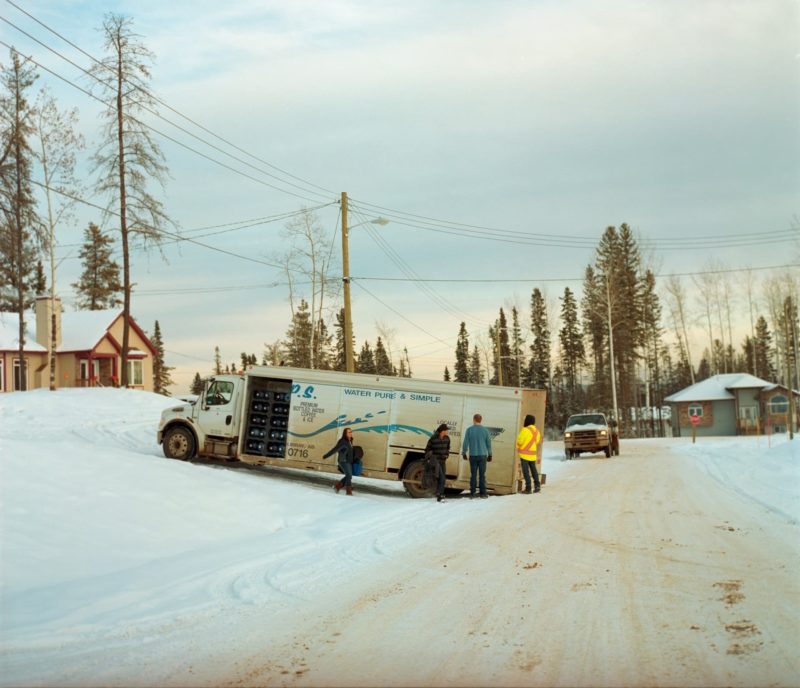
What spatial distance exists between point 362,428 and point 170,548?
915 centimetres

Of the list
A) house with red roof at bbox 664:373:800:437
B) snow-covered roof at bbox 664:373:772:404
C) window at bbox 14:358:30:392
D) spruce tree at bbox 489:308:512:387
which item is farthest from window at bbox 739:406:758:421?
window at bbox 14:358:30:392

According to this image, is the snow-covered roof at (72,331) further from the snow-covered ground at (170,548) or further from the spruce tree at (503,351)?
the spruce tree at (503,351)

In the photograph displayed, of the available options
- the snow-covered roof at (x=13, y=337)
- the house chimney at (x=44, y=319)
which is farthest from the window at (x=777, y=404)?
the snow-covered roof at (x=13, y=337)

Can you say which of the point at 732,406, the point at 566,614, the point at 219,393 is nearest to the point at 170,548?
the point at 566,614

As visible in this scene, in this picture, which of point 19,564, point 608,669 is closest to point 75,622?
point 19,564

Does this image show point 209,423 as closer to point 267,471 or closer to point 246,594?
point 267,471

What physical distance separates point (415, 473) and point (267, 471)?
5500mm

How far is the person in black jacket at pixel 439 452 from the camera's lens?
1941 cm

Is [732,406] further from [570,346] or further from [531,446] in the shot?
[531,446]

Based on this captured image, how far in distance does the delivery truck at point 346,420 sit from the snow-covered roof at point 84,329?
31.3 metres

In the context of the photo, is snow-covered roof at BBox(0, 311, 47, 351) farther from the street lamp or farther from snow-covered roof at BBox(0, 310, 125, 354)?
the street lamp

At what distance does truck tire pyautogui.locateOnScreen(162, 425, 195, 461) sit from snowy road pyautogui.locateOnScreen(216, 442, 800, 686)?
1180 centimetres

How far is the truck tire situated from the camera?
902 inches

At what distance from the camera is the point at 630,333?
8356 cm
